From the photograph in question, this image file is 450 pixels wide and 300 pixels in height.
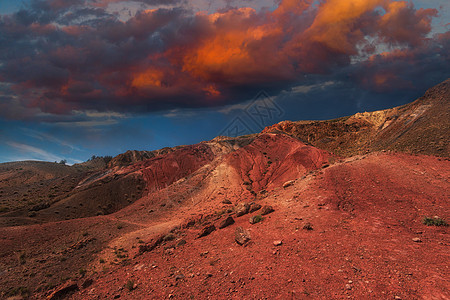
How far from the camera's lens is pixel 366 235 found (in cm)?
943

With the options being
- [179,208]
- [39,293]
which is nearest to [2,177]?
[179,208]

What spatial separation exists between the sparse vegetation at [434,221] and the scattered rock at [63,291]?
1941 centimetres

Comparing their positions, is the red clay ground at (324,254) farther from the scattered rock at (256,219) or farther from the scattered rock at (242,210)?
the scattered rock at (256,219)

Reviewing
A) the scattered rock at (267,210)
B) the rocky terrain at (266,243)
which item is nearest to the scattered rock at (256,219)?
the rocky terrain at (266,243)

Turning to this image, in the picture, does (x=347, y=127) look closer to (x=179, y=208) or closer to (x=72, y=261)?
(x=179, y=208)

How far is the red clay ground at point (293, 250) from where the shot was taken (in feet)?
22.4

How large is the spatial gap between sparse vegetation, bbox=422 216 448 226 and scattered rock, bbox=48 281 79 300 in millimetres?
19408

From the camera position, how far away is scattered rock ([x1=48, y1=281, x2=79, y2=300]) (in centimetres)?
1034

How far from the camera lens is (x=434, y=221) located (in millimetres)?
10055

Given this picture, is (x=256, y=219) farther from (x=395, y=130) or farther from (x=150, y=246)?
(x=395, y=130)

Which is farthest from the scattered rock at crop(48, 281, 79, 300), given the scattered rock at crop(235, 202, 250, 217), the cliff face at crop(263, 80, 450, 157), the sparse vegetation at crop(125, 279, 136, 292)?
the cliff face at crop(263, 80, 450, 157)

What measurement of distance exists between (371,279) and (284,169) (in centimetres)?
2791

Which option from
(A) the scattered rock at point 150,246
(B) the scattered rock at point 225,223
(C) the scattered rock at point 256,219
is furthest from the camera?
(A) the scattered rock at point 150,246

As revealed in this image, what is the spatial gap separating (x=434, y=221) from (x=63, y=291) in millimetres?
20203
